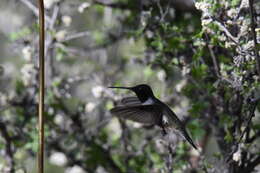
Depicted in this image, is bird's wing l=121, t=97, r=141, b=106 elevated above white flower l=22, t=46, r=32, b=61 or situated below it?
below

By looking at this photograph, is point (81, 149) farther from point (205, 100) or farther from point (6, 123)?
point (205, 100)

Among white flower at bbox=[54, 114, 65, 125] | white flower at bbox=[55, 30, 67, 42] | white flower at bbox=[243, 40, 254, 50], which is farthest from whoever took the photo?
white flower at bbox=[54, 114, 65, 125]

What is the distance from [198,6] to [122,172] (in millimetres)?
1591

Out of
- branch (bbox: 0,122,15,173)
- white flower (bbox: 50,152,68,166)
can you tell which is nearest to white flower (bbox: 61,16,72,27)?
branch (bbox: 0,122,15,173)

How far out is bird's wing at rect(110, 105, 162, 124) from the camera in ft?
6.42

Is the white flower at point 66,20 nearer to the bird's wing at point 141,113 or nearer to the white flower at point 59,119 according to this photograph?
the white flower at point 59,119

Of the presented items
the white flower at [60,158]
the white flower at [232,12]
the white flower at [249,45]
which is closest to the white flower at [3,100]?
the white flower at [60,158]

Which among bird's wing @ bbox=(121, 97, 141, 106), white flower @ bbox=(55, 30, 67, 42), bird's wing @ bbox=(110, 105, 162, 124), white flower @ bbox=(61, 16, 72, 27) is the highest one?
white flower @ bbox=(61, 16, 72, 27)

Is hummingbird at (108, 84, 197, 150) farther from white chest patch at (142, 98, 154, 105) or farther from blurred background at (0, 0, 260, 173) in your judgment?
blurred background at (0, 0, 260, 173)

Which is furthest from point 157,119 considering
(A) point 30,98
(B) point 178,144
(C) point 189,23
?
(A) point 30,98

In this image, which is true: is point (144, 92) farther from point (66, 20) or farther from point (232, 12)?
point (66, 20)

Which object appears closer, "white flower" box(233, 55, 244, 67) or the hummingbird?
"white flower" box(233, 55, 244, 67)

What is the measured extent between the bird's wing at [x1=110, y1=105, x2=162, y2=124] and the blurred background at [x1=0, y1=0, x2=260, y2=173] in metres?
0.10

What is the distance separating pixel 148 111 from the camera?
2039 millimetres
